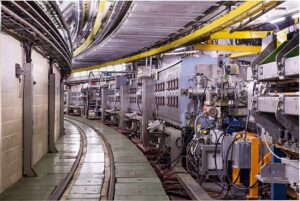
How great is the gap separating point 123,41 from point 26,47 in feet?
9.69

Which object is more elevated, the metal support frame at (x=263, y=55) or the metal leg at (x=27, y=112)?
the metal support frame at (x=263, y=55)

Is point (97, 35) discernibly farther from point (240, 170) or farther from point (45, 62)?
point (240, 170)

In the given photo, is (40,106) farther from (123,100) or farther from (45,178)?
(123,100)

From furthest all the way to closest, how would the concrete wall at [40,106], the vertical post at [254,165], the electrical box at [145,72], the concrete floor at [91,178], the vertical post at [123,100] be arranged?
the vertical post at [123,100] < the electrical box at [145,72] < the concrete wall at [40,106] < the concrete floor at [91,178] < the vertical post at [254,165]

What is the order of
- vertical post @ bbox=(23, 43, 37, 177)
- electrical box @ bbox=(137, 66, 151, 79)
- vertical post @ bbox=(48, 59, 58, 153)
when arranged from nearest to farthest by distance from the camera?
1. vertical post @ bbox=(23, 43, 37, 177)
2. vertical post @ bbox=(48, 59, 58, 153)
3. electrical box @ bbox=(137, 66, 151, 79)

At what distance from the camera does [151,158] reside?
9.55 meters

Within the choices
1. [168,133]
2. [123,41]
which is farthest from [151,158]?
[123,41]

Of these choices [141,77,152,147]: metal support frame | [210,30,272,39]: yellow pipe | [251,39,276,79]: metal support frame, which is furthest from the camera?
[141,77,152,147]: metal support frame

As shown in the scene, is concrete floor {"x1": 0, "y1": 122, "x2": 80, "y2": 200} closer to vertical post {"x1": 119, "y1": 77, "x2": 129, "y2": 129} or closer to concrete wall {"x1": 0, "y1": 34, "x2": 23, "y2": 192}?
concrete wall {"x1": 0, "y1": 34, "x2": 23, "y2": 192}

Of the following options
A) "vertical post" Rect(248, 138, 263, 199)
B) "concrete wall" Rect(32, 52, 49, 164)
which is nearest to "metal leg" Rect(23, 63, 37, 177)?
"concrete wall" Rect(32, 52, 49, 164)

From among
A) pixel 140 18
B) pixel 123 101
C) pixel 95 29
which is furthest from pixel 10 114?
pixel 123 101

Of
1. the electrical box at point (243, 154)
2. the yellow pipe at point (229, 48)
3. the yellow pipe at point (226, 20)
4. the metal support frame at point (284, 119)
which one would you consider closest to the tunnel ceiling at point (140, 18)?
the yellow pipe at point (226, 20)

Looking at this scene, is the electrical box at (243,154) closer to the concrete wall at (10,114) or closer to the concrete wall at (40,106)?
the concrete wall at (10,114)

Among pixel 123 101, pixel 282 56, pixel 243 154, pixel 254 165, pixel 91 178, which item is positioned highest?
pixel 282 56
